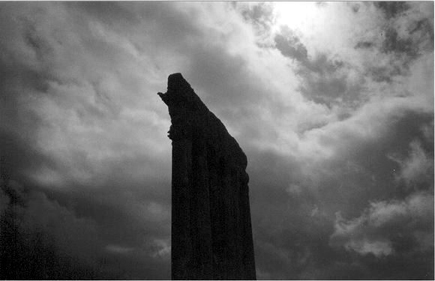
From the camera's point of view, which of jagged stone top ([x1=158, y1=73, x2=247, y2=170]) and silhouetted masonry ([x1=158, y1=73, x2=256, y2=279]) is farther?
jagged stone top ([x1=158, y1=73, x2=247, y2=170])

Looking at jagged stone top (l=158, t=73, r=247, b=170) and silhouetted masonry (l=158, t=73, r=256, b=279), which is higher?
jagged stone top (l=158, t=73, r=247, b=170)

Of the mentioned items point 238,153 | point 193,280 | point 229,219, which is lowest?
point 193,280

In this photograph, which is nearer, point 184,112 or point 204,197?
point 204,197

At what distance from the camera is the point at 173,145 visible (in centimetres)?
2205

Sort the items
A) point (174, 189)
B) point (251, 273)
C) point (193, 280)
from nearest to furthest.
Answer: point (193, 280), point (174, 189), point (251, 273)

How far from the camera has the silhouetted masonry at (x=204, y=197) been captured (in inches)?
811

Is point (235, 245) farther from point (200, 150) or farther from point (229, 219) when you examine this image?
point (200, 150)

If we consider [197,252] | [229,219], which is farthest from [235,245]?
[197,252]

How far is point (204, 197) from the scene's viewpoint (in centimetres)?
2223

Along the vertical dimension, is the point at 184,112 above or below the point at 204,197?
above

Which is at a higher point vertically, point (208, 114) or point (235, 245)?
point (208, 114)

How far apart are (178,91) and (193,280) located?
28.6ft

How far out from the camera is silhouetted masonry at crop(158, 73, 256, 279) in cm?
2059

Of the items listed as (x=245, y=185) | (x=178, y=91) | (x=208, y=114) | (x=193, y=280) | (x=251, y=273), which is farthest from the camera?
(x=245, y=185)
